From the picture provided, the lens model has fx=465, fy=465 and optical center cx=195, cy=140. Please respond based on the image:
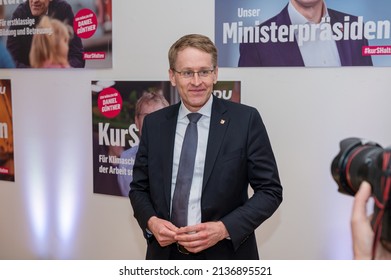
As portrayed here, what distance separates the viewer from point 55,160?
126 inches

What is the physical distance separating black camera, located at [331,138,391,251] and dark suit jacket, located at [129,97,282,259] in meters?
0.89

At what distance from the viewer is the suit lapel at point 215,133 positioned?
173cm

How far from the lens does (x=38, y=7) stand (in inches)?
121

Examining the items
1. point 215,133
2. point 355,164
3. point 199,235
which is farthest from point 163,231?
point 355,164

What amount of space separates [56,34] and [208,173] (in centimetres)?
180

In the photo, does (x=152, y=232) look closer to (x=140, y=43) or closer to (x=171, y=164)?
(x=171, y=164)

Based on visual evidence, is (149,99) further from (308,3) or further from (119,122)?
(308,3)

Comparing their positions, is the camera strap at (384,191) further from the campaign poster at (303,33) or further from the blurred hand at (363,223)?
the campaign poster at (303,33)

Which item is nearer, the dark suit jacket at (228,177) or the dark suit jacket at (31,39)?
the dark suit jacket at (228,177)

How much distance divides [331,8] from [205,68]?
A: 963mm

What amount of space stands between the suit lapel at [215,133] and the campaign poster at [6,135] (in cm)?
203

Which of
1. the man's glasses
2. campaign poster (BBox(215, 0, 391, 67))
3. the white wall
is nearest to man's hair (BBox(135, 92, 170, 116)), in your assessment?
the white wall

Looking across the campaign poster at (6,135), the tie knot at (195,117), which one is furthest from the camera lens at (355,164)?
the campaign poster at (6,135)
